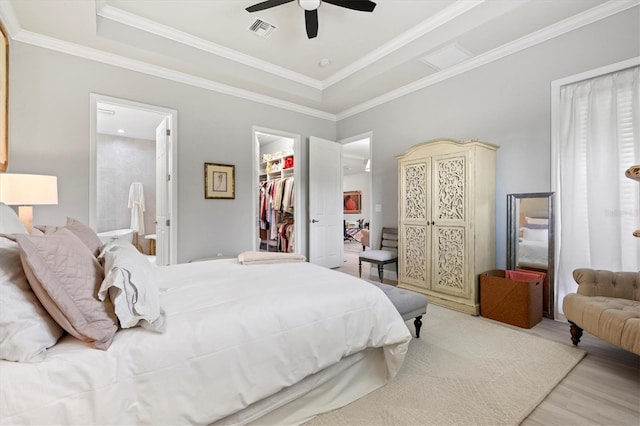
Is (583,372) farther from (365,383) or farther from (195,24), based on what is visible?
(195,24)

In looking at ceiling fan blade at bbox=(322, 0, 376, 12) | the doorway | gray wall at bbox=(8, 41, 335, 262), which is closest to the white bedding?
ceiling fan blade at bbox=(322, 0, 376, 12)

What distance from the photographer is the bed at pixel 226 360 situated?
957mm

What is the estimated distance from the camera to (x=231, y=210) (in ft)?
14.0

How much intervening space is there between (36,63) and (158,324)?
11.3ft

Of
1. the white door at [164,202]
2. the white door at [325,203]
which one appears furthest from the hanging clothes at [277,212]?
the white door at [164,202]

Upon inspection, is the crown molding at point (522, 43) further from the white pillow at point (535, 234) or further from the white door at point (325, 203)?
the white pillow at point (535, 234)

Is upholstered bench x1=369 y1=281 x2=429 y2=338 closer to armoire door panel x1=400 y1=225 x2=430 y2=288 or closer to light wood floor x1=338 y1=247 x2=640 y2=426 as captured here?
light wood floor x1=338 y1=247 x2=640 y2=426

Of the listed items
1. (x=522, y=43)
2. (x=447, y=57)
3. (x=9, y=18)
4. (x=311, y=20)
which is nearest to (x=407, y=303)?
(x=311, y=20)

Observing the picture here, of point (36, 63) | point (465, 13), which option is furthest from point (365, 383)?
point (36, 63)

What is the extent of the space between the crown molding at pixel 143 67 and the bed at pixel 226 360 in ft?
9.33

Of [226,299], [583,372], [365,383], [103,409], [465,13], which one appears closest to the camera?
[103,409]

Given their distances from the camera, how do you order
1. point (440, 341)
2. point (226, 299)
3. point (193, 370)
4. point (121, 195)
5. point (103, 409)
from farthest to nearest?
point (121, 195), point (440, 341), point (226, 299), point (193, 370), point (103, 409)

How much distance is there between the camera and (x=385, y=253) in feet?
13.7

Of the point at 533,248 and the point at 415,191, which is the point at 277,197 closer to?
the point at 415,191
